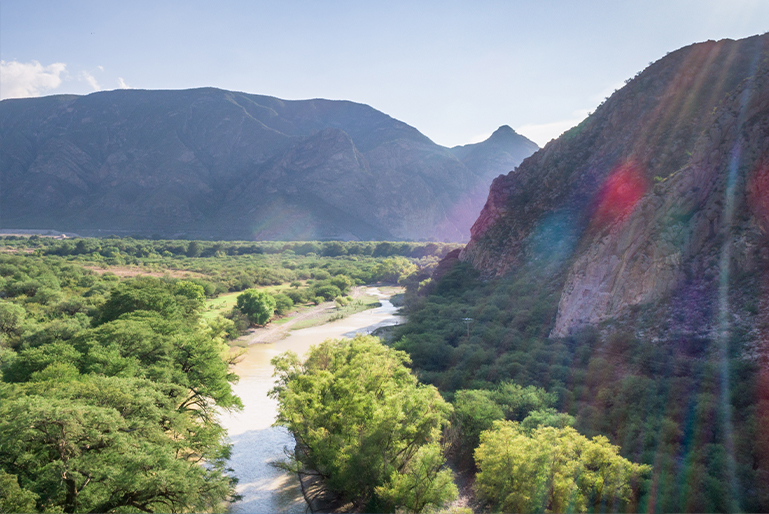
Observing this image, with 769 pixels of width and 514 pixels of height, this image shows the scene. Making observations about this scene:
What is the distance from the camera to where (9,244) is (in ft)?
411

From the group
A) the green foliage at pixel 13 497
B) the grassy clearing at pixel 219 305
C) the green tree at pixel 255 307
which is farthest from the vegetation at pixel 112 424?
the grassy clearing at pixel 219 305

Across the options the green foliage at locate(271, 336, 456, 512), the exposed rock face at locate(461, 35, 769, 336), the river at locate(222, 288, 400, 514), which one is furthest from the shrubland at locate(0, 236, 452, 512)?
the exposed rock face at locate(461, 35, 769, 336)

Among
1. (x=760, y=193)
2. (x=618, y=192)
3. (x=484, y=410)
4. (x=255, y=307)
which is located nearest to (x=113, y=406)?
(x=484, y=410)

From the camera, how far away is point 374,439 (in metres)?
17.9

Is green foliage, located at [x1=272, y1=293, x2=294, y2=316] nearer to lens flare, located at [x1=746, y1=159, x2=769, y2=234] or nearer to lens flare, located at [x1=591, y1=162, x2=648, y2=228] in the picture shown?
lens flare, located at [x1=591, y1=162, x2=648, y2=228]

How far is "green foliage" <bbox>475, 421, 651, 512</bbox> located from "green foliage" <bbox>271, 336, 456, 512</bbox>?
213 cm

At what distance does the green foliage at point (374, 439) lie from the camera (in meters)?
17.4

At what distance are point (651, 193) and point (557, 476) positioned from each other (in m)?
27.3

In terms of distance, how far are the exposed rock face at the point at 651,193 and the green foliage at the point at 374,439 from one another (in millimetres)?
19468

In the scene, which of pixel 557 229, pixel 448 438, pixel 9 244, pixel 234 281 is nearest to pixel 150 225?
pixel 9 244

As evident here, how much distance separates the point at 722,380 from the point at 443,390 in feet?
49.9

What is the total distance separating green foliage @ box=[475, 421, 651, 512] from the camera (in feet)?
52.9

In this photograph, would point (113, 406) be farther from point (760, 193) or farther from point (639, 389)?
point (760, 193)

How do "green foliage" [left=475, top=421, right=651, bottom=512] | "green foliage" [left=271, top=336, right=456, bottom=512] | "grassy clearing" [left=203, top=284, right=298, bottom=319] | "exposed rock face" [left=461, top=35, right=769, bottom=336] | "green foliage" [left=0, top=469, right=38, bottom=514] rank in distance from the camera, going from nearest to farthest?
"green foliage" [left=0, top=469, right=38, bottom=514] < "green foliage" [left=475, top=421, right=651, bottom=512] < "green foliage" [left=271, top=336, right=456, bottom=512] < "exposed rock face" [left=461, top=35, right=769, bottom=336] < "grassy clearing" [left=203, top=284, right=298, bottom=319]
